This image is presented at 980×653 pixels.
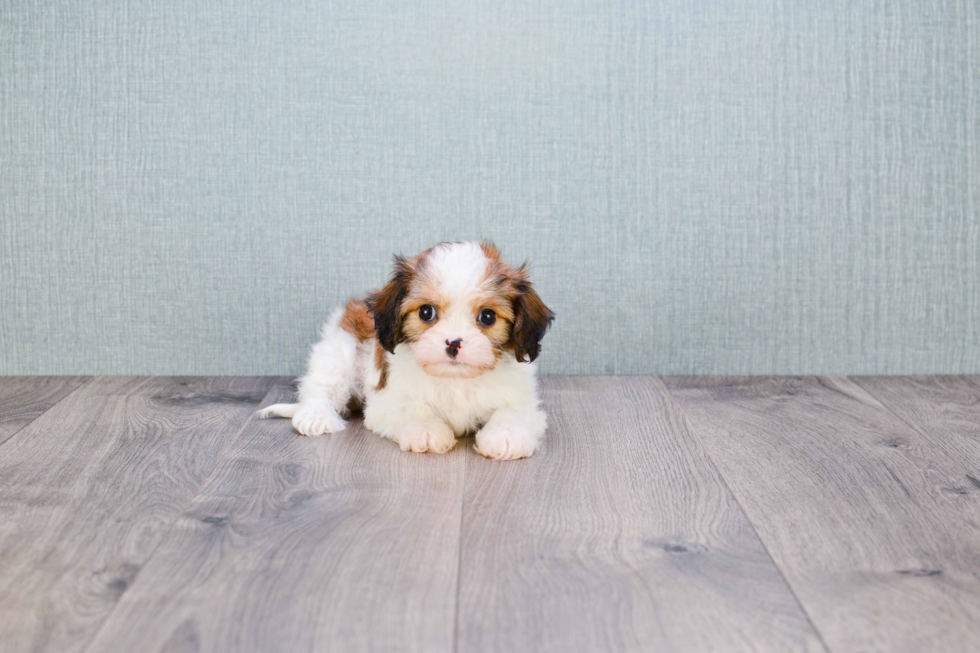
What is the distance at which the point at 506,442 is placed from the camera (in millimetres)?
1813

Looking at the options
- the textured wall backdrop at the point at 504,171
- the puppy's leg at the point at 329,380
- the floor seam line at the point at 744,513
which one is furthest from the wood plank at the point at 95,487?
the floor seam line at the point at 744,513

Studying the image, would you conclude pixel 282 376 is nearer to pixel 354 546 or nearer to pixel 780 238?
pixel 354 546

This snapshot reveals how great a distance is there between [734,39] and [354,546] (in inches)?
73.8

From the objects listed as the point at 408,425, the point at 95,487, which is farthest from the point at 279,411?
the point at 95,487

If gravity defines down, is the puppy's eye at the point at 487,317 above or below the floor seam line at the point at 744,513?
above

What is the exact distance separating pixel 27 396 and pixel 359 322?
3.18 feet

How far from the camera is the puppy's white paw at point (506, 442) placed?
5.95ft

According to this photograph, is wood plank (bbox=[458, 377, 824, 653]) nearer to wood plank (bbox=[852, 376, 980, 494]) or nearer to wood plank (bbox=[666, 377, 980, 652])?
wood plank (bbox=[666, 377, 980, 652])

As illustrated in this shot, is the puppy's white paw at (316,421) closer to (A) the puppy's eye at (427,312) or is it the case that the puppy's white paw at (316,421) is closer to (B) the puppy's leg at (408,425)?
(B) the puppy's leg at (408,425)

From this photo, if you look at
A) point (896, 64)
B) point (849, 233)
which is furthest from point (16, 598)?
point (896, 64)

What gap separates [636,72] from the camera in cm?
251

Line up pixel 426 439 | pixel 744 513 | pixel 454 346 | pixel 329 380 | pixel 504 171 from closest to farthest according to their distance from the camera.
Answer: pixel 744 513 → pixel 454 346 → pixel 426 439 → pixel 329 380 → pixel 504 171

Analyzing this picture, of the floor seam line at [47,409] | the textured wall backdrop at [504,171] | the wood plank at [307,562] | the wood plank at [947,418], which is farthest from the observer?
the textured wall backdrop at [504,171]

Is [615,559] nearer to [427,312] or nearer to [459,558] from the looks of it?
[459,558]
